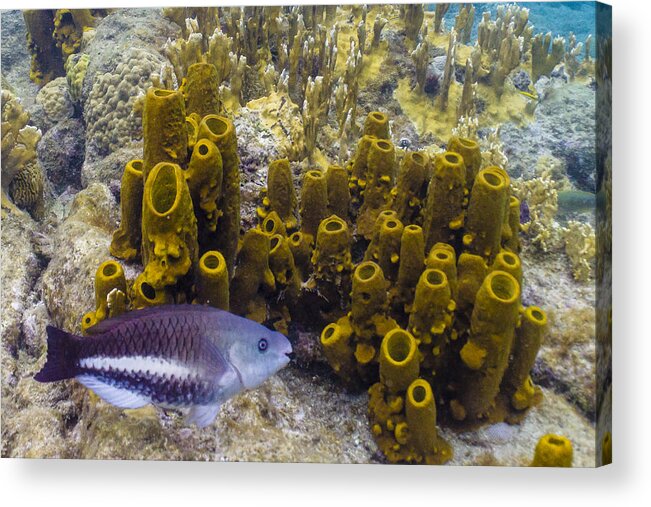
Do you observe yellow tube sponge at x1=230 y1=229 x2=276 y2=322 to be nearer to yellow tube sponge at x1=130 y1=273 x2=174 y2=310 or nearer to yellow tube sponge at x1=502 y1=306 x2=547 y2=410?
yellow tube sponge at x1=130 y1=273 x2=174 y2=310

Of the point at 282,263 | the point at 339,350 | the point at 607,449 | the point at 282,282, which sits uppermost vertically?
the point at 282,263

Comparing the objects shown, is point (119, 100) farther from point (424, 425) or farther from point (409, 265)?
point (424, 425)

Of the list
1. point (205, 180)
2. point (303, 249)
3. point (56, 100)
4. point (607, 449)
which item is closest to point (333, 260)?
point (303, 249)

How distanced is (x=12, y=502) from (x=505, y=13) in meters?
3.85

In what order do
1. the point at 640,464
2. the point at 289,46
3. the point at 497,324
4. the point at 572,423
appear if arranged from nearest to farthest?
the point at 497,324 → the point at 572,423 → the point at 640,464 → the point at 289,46

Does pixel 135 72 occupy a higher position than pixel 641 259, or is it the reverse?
pixel 135 72

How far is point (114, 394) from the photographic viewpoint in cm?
207

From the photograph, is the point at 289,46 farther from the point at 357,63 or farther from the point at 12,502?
the point at 12,502

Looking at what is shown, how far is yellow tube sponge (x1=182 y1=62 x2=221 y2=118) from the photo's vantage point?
262 cm

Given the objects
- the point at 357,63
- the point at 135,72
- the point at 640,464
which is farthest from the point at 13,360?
the point at 640,464

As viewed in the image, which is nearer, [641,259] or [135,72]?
[641,259]

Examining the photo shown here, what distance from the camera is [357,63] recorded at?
3.75m

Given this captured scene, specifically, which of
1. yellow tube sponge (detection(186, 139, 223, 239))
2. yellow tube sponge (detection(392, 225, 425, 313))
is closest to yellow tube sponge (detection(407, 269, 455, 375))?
yellow tube sponge (detection(392, 225, 425, 313))

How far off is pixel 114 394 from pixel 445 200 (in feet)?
5.22
